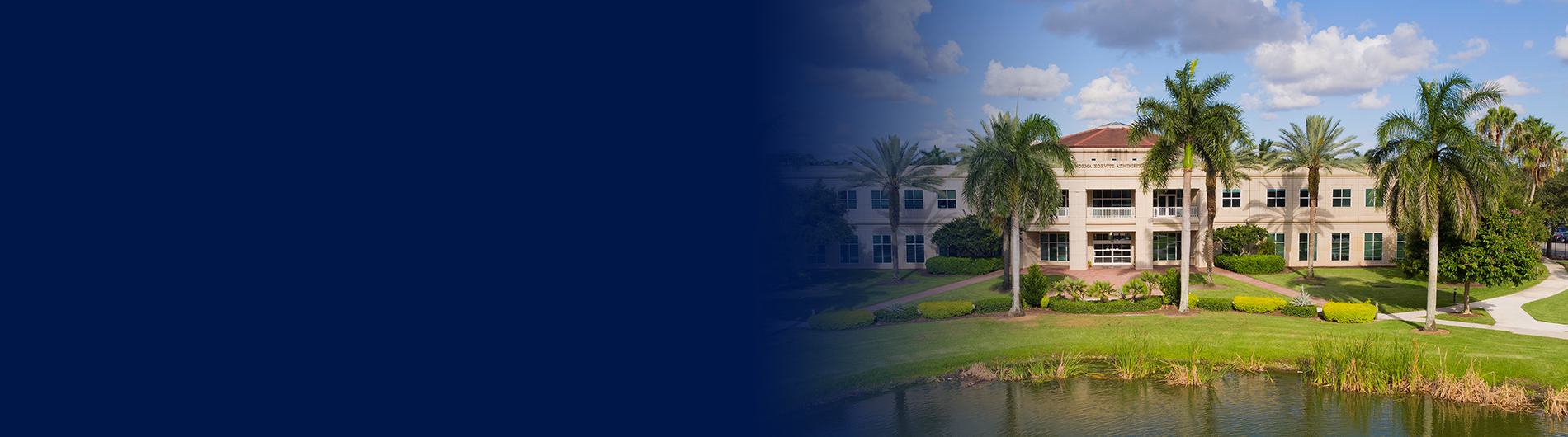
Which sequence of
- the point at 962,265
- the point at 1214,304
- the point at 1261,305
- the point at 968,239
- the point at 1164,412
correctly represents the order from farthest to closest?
the point at 968,239 < the point at 962,265 < the point at 1214,304 < the point at 1261,305 < the point at 1164,412

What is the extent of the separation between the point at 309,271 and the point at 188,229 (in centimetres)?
26

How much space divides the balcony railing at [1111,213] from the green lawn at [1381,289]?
547 centimetres

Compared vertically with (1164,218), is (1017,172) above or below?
above

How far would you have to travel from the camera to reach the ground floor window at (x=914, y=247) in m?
32.8

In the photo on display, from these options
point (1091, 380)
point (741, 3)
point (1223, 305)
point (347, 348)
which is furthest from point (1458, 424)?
point (347, 348)

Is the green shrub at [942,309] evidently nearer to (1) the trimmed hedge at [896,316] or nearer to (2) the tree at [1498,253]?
(1) the trimmed hedge at [896,316]

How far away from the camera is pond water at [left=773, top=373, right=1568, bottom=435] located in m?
11.9

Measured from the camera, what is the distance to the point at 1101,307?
70.3ft

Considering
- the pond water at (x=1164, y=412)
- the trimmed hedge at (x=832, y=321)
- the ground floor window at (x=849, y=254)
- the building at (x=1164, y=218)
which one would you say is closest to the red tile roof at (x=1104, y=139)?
the building at (x=1164, y=218)

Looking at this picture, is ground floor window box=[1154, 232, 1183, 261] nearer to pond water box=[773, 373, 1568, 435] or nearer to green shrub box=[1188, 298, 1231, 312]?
green shrub box=[1188, 298, 1231, 312]

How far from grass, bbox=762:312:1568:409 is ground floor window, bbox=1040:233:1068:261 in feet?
41.4

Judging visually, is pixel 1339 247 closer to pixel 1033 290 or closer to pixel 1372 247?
pixel 1372 247

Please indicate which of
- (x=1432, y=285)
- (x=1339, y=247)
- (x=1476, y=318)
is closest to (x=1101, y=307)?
(x=1432, y=285)

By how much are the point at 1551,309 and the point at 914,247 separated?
65.4 ft
